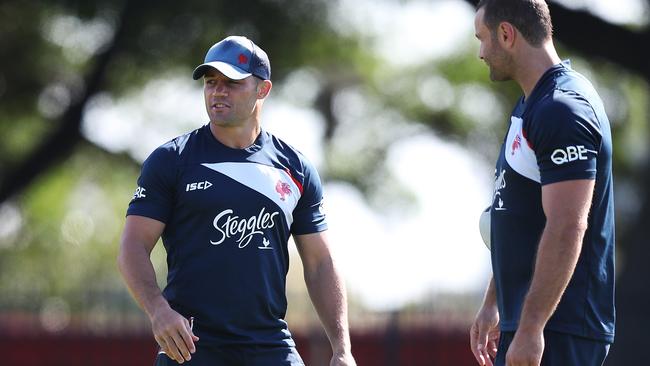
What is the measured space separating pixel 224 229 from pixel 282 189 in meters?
0.38

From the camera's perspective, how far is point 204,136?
582 centimetres

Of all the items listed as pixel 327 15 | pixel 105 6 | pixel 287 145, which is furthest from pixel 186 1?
pixel 287 145

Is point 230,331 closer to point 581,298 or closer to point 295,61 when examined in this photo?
point 581,298

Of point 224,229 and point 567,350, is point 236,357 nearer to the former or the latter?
point 224,229

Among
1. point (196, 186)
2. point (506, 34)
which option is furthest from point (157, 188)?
point (506, 34)

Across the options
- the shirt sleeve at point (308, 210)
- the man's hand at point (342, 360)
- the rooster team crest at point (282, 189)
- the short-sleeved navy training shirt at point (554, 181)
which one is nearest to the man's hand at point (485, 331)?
the short-sleeved navy training shirt at point (554, 181)

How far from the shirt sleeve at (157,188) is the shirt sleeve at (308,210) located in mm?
672

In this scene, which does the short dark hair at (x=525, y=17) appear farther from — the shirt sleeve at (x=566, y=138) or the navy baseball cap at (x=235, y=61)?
the navy baseball cap at (x=235, y=61)

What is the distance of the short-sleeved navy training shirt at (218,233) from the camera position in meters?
5.60

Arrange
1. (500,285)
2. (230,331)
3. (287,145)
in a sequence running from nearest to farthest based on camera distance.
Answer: (500,285)
(230,331)
(287,145)

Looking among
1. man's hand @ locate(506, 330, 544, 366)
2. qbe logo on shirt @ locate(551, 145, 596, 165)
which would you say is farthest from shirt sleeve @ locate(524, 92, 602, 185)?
man's hand @ locate(506, 330, 544, 366)

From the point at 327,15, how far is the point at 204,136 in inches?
517

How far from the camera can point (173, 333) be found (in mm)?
5215

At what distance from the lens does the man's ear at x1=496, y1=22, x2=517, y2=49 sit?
5.03 m
